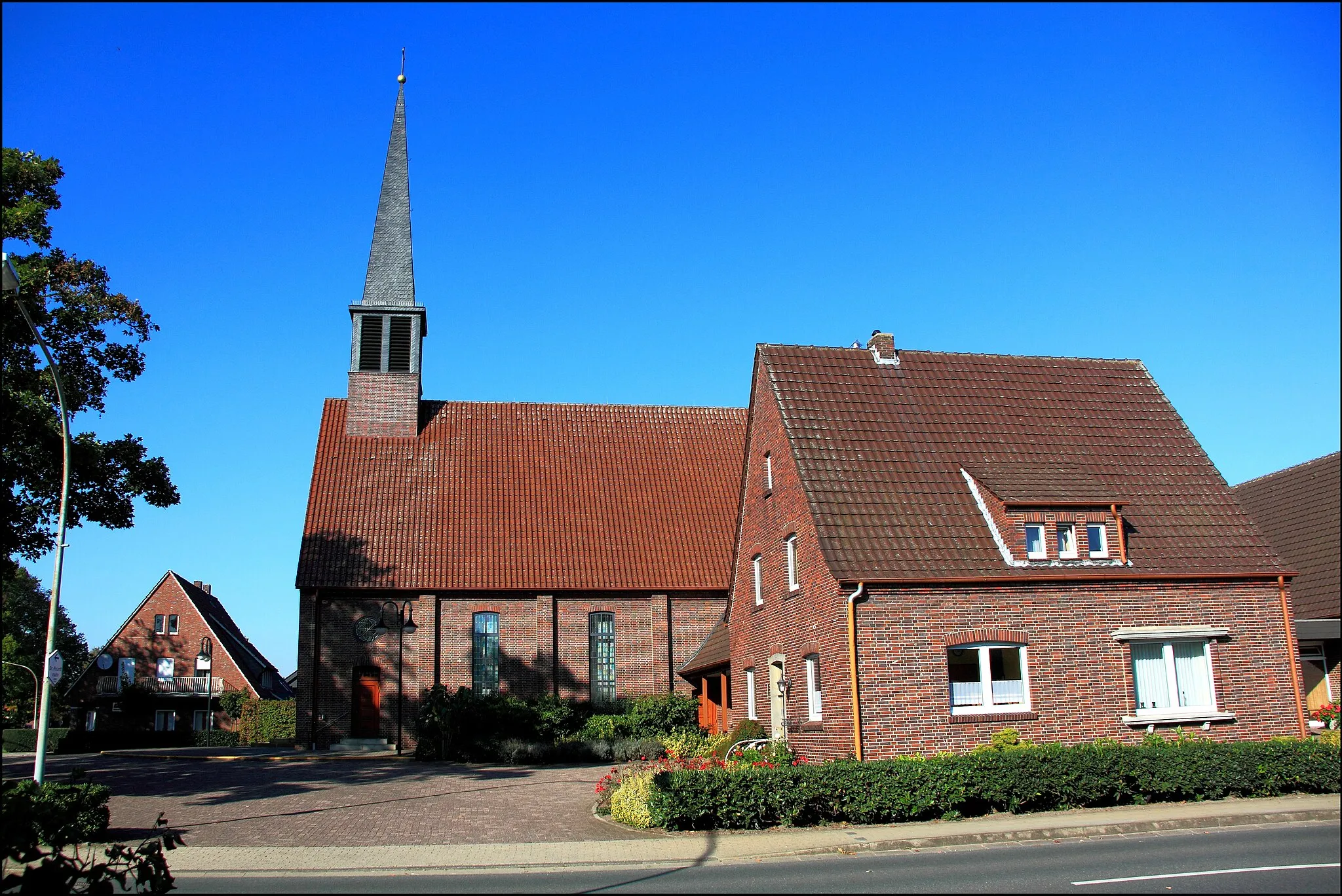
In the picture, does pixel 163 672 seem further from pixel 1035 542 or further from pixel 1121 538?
pixel 1121 538

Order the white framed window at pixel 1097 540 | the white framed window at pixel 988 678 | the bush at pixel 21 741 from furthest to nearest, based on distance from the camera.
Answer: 1. the bush at pixel 21 741
2. the white framed window at pixel 1097 540
3. the white framed window at pixel 988 678

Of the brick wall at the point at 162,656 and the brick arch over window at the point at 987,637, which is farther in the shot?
the brick wall at the point at 162,656

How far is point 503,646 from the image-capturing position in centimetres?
3212

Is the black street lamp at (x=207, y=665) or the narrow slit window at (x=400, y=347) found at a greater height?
the narrow slit window at (x=400, y=347)

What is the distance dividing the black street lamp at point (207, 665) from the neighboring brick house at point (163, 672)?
42 mm

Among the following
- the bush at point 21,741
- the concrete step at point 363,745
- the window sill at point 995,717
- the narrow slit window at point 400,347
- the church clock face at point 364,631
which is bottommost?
the bush at point 21,741

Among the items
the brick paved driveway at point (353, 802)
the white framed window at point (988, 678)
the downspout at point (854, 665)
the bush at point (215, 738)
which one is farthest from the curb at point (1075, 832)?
the bush at point (215, 738)

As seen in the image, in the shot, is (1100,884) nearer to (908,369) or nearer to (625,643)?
(908,369)

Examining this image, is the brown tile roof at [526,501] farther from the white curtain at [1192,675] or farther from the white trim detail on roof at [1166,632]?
the white curtain at [1192,675]

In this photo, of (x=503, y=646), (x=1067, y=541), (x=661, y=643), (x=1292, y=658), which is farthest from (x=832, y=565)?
(x=503, y=646)

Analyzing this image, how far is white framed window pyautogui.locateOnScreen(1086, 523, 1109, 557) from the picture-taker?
67.1 ft

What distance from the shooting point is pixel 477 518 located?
3381 centimetres

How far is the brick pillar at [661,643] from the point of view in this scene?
107 feet

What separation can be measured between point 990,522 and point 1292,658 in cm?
658
